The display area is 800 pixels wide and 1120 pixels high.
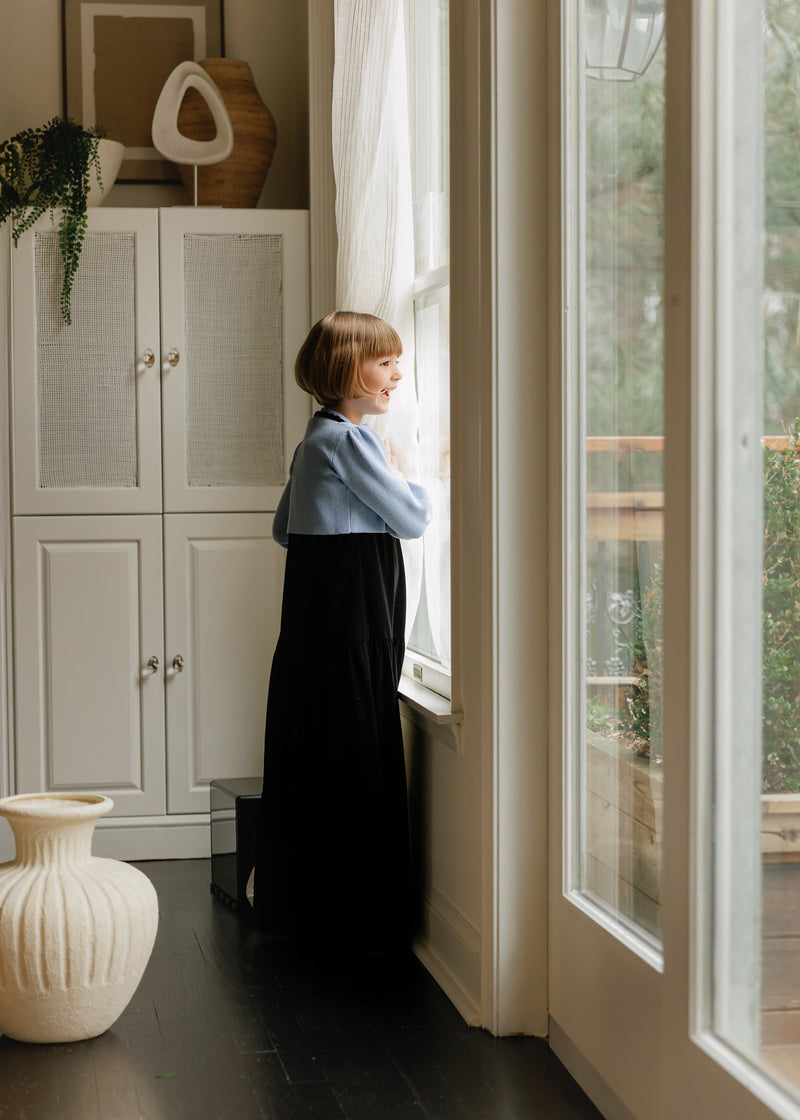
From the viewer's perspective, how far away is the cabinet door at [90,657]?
3387 mm

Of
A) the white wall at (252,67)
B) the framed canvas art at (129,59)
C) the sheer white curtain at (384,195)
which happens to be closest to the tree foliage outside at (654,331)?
the sheer white curtain at (384,195)

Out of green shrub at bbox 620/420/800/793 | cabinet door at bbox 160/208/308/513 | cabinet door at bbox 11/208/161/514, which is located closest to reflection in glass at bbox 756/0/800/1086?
green shrub at bbox 620/420/800/793

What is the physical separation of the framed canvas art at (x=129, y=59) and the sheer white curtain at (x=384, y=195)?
1.05m

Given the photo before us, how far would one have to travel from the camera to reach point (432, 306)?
2.73 metres

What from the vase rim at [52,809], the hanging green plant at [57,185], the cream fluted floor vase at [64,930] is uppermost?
the hanging green plant at [57,185]

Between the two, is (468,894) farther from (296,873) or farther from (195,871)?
(195,871)

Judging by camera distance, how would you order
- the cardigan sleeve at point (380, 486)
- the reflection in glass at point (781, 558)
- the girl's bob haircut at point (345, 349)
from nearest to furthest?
the reflection in glass at point (781, 558) < the cardigan sleeve at point (380, 486) < the girl's bob haircut at point (345, 349)

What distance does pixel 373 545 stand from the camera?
260cm

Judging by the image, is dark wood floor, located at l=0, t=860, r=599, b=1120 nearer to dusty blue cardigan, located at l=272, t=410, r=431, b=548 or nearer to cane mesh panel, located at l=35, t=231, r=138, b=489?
dusty blue cardigan, located at l=272, t=410, r=431, b=548

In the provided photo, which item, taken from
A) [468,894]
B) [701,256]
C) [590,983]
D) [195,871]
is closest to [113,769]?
[195,871]

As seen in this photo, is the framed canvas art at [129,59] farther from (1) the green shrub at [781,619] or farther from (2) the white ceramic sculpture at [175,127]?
(1) the green shrub at [781,619]

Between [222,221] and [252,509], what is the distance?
817mm

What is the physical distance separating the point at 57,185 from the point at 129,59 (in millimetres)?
732

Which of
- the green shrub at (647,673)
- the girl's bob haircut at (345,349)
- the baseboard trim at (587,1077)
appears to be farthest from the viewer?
the girl's bob haircut at (345,349)
